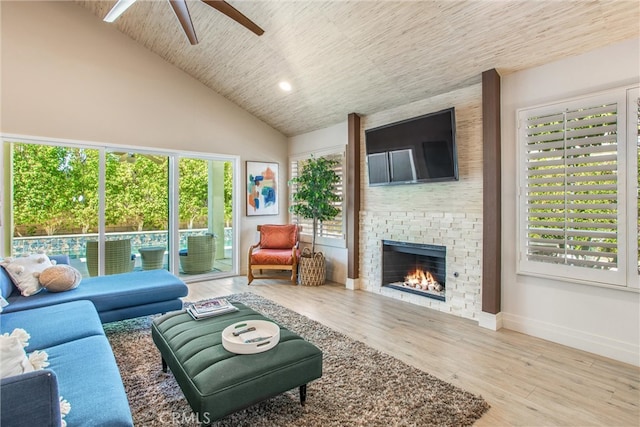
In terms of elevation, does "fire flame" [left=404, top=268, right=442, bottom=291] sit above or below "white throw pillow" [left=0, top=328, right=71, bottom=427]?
below

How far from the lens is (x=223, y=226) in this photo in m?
5.61

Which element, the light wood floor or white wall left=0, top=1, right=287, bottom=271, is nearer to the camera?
the light wood floor

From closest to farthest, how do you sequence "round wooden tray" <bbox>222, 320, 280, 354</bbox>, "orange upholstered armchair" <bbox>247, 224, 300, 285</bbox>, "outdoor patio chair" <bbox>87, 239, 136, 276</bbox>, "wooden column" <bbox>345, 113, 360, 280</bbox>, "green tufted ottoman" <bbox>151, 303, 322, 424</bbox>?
"green tufted ottoman" <bbox>151, 303, 322, 424</bbox>, "round wooden tray" <bbox>222, 320, 280, 354</bbox>, "outdoor patio chair" <bbox>87, 239, 136, 276</bbox>, "wooden column" <bbox>345, 113, 360, 280</bbox>, "orange upholstered armchair" <bbox>247, 224, 300, 285</bbox>

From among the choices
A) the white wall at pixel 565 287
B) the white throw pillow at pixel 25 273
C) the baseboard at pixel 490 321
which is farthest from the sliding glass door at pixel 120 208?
the white wall at pixel 565 287

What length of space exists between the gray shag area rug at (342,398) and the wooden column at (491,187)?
1.42 meters

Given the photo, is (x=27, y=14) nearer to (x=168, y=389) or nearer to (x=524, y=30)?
(x=168, y=389)

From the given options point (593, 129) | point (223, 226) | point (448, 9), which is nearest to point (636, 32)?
point (593, 129)

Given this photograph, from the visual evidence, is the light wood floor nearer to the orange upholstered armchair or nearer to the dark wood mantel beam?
the dark wood mantel beam

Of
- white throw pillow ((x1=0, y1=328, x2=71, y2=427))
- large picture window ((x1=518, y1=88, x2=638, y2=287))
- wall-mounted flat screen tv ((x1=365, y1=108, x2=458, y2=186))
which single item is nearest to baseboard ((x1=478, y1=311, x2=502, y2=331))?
large picture window ((x1=518, y1=88, x2=638, y2=287))

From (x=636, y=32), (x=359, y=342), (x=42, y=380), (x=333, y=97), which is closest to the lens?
(x=42, y=380)

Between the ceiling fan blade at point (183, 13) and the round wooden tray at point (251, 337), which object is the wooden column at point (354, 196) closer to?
the ceiling fan blade at point (183, 13)

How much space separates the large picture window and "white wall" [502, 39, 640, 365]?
10cm

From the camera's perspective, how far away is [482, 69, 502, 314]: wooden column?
3238 mm

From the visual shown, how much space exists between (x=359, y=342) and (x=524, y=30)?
309 centimetres
